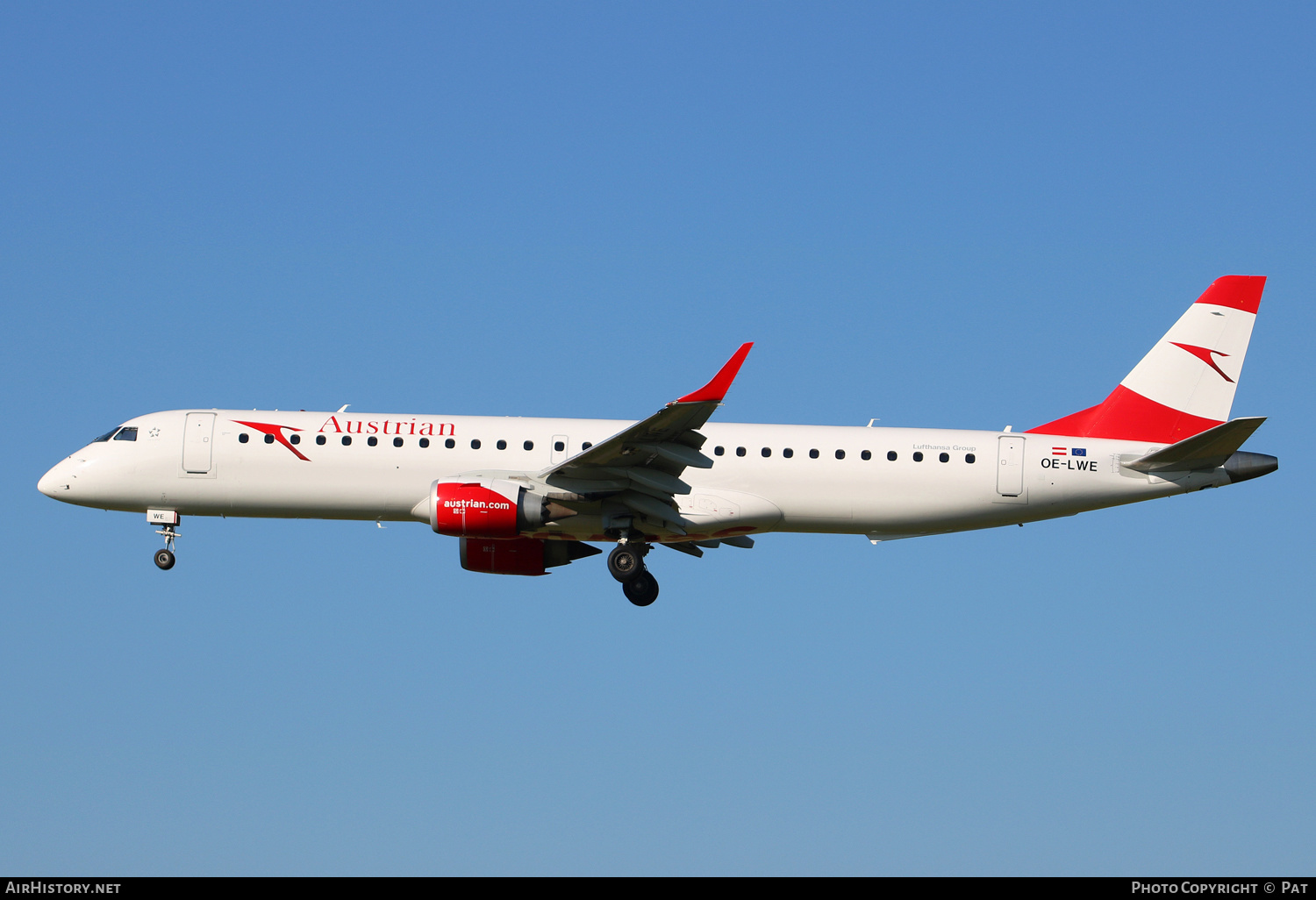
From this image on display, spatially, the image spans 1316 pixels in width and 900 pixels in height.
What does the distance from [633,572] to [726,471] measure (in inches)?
130

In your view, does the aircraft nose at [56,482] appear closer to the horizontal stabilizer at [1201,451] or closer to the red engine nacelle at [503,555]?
the red engine nacelle at [503,555]

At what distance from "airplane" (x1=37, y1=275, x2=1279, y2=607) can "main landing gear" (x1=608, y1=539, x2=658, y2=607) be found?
47 mm

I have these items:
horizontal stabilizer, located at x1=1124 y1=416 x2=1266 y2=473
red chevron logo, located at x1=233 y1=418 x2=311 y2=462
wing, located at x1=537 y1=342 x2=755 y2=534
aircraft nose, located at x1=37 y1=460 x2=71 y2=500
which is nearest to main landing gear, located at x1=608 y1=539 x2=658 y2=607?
wing, located at x1=537 y1=342 x2=755 y2=534

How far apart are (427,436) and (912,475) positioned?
1150cm

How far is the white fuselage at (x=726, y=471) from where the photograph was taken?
33.1 m

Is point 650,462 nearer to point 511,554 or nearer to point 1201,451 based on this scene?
point 511,554

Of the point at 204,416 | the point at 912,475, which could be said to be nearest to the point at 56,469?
the point at 204,416

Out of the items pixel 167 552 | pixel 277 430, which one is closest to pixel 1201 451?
pixel 277 430

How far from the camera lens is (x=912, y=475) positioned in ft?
109

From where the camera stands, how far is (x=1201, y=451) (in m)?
32.2

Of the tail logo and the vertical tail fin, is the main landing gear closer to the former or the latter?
the vertical tail fin

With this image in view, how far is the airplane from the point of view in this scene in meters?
32.6
